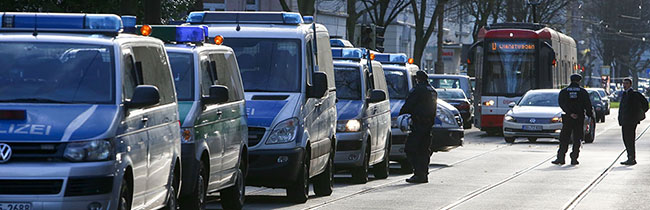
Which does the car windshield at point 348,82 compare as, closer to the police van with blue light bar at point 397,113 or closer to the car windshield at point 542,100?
the police van with blue light bar at point 397,113

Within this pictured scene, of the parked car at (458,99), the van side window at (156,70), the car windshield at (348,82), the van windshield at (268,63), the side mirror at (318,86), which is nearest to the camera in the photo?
the van side window at (156,70)

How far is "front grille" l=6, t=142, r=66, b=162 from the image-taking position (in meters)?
8.71

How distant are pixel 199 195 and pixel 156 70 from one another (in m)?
1.58

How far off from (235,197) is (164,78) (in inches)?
113

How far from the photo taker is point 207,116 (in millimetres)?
12297

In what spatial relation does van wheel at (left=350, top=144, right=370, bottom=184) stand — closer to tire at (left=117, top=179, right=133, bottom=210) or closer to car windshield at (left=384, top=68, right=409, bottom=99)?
car windshield at (left=384, top=68, right=409, bottom=99)

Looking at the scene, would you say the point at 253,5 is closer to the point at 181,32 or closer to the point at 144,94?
the point at 181,32

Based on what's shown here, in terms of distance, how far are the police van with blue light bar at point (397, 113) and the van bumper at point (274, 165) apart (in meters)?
7.41

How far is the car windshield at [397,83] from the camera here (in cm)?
2247

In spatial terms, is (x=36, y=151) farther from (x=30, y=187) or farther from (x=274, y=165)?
(x=274, y=165)

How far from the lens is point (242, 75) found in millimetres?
15266

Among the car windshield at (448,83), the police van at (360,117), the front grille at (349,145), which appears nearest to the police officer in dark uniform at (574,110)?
the police van at (360,117)

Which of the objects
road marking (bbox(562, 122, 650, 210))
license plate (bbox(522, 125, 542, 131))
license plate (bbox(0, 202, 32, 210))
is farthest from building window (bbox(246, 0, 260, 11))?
license plate (bbox(0, 202, 32, 210))

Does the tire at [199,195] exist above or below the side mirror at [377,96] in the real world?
below
